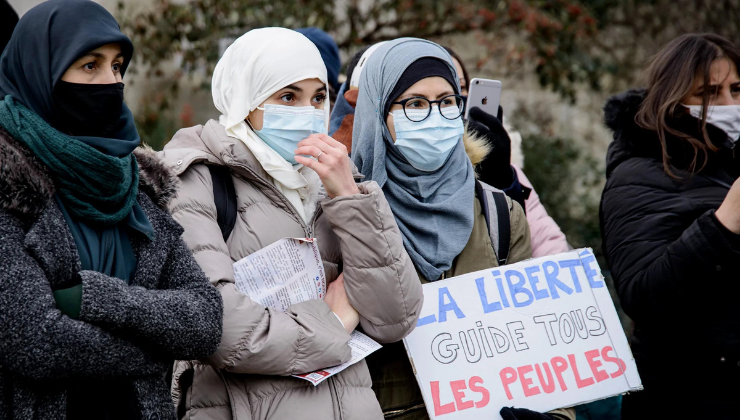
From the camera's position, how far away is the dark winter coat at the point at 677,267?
123 inches

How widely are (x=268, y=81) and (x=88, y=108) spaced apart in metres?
0.76

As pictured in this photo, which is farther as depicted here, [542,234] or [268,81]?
[542,234]

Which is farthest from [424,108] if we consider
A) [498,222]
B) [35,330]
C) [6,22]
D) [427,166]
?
[6,22]

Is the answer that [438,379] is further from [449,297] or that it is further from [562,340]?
[562,340]

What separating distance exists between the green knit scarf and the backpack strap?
1.50 m

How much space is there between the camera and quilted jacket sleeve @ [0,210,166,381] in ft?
6.15

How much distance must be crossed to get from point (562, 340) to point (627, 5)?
690 cm

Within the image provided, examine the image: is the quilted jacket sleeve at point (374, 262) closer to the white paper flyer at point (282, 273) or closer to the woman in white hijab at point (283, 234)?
the woman in white hijab at point (283, 234)

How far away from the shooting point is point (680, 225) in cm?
329

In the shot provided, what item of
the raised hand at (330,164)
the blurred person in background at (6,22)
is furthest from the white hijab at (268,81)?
the blurred person in background at (6,22)

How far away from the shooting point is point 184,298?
216cm

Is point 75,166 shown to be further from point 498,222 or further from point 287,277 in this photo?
point 498,222

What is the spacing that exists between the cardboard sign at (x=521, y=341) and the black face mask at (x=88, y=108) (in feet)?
4.28

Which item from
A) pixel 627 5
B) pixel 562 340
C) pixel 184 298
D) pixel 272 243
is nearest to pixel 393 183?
pixel 272 243
